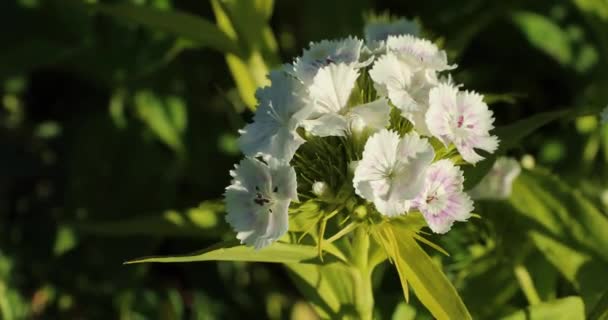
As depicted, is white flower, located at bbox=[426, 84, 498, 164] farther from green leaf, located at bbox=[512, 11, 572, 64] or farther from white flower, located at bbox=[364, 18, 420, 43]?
green leaf, located at bbox=[512, 11, 572, 64]

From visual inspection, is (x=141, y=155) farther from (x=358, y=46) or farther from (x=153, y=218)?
(x=358, y=46)

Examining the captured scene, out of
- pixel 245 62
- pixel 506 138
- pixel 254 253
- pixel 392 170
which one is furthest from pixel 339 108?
pixel 245 62

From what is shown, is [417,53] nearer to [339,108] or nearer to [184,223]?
[339,108]

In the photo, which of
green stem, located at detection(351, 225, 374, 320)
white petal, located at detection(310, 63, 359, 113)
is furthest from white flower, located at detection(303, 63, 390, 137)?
green stem, located at detection(351, 225, 374, 320)

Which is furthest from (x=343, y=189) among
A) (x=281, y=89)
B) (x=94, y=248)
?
(x=94, y=248)

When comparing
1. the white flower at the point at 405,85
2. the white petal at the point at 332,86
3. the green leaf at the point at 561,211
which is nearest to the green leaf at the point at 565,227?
the green leaf at the point at 561,211

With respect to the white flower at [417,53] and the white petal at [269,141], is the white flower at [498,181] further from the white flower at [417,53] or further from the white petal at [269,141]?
the white petal at [269,141]
